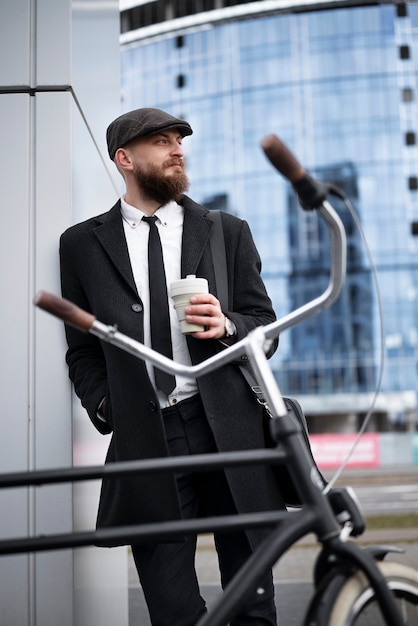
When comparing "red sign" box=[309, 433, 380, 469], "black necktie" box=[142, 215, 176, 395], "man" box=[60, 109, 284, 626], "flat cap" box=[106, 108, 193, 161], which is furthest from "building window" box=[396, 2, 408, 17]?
"black necktie" box=[142, 215, 176, 395]

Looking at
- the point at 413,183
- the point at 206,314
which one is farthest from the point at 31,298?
the point at 413,183

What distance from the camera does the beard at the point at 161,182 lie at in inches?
120

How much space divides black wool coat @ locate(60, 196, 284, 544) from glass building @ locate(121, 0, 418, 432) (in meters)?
45.7

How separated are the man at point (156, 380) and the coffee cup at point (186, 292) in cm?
5

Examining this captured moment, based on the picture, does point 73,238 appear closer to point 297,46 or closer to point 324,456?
point 324,456

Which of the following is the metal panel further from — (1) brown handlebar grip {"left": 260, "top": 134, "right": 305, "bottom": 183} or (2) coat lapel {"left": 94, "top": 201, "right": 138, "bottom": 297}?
(1) brown handlebar grip {"left": 260, "top": 134, "right": 305, "bottom": 183}

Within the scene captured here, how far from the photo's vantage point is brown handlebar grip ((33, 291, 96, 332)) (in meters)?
1.81

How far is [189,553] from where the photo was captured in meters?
2.85

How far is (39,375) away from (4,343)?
0.20m

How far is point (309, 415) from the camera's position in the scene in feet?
164

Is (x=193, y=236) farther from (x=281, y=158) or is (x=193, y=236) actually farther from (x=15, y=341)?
(x=281, y=158)

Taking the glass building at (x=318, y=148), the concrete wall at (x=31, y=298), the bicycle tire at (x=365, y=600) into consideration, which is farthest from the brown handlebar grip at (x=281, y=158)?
the glass building at (x=318, y=148)

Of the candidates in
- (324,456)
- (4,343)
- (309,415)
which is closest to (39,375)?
(4,343)

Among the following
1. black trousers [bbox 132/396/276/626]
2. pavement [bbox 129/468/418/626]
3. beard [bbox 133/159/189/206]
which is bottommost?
A: pavement [bbox 129/468/418/626]
